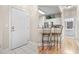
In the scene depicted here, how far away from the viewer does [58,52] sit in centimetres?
263

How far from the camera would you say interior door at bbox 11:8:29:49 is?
266cm

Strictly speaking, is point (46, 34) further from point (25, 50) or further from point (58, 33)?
point (25, 50)

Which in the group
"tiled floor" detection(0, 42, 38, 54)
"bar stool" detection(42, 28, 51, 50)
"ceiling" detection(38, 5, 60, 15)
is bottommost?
"tiled floor" detection(0, 42, 38, 54)

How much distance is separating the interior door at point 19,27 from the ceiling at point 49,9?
36cm

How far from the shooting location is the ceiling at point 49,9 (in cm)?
261

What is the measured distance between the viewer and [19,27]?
2.70 m

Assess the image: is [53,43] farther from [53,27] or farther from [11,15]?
[11,15]

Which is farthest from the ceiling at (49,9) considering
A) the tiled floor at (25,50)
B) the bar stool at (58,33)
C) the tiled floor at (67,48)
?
the tiled floor at (25,50)

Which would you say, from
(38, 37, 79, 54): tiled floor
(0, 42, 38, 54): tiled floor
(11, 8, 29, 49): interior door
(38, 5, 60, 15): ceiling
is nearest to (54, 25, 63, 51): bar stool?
(38, 37, 79, 54): tiled floor

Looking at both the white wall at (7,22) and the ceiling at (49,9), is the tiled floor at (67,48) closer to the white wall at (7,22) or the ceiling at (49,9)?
the white wall at (7,22)

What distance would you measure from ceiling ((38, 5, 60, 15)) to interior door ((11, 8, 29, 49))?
0.36m

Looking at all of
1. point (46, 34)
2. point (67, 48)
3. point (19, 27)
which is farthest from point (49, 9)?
point (67, 48)

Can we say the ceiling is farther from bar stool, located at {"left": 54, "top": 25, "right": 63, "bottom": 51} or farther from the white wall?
bar stool, located at {"left": 54, "top": 25, "right": 63, "bottom": 51}
